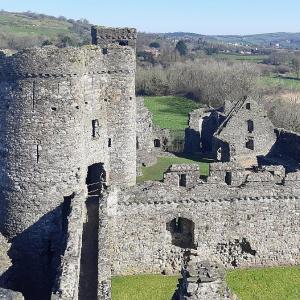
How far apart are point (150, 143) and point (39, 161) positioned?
2229 cm

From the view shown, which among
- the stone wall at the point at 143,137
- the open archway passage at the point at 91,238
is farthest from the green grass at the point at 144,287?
the stone wall at the point at 143,137

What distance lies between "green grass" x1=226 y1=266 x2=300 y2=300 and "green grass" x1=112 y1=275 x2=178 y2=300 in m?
2.36

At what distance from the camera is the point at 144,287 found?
23.2 m

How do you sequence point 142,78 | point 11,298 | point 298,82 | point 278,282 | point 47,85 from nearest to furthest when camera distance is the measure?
point 11,298, point 47,85, point 278,282, point 142,78, point 298,82

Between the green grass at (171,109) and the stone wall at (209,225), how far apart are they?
151 feet

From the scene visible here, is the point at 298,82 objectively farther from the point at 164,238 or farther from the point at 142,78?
the point at 164,238

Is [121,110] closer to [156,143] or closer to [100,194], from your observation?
[100,194]

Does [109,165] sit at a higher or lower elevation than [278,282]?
higher

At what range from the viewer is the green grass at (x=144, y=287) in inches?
888

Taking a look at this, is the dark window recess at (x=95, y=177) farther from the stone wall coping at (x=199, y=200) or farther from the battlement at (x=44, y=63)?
the battlement at (x=44, y=63)

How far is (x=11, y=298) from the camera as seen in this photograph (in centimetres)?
1506

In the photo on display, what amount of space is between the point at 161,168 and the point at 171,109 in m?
42.8

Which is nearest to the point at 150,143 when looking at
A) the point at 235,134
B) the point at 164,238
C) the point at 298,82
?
the point at 235,134

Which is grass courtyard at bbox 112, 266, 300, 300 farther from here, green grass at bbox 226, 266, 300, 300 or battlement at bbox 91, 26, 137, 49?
battlement at bbox 91, 26, 137, 49
